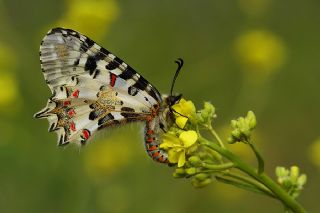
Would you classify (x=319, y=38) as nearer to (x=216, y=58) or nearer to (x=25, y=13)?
(x=216, y=58)

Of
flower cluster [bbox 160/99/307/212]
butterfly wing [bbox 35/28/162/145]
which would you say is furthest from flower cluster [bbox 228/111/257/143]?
butterfly wing [bbox 35/28/162/145]

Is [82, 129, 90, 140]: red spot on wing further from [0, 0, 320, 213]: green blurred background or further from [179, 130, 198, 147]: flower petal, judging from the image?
[179, 130, 198, 147]: flower petal

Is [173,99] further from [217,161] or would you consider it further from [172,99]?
[217,161]

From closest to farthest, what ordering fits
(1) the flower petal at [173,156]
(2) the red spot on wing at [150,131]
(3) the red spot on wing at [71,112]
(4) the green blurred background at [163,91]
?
(1) the flower petal at [173,156] → (2) the red spot on wing at [150,131] → (3) the red spot on wing at [71,112] → (4) the green blurred background at [163,91]

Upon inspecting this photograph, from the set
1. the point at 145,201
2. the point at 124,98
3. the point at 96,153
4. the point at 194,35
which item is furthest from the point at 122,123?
the point at 194,35

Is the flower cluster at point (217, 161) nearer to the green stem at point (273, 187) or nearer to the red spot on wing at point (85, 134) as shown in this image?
the green stem at point (273, 187)

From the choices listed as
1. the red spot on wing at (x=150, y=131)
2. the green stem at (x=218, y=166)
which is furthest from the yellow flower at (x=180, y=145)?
the red spot on wing at (x=150, y=131)
